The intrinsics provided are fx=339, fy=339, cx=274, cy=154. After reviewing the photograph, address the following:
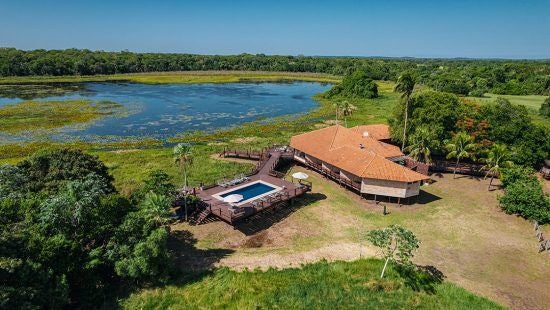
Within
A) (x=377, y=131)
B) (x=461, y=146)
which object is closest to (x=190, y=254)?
(x=461, y=146)

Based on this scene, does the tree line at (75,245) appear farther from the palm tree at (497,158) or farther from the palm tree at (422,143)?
the palm tree at (497,158)

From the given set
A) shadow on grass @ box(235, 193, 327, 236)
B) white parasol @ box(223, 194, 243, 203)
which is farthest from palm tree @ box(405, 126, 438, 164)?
white parasol @ box(223, 194, 243, 203)

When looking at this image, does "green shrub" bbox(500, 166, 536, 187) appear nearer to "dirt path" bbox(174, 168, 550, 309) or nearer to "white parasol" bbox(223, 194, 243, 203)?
"dirt path" bbox(174, 168, 550, 309)

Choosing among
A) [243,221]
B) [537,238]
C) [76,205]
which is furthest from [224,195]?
[537,238]

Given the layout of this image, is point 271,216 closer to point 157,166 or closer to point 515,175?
point 157,166

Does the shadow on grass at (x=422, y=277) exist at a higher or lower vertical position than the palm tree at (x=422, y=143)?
lower

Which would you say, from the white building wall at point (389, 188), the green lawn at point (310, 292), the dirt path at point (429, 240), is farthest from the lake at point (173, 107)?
the green lawn at point (310, 292)
